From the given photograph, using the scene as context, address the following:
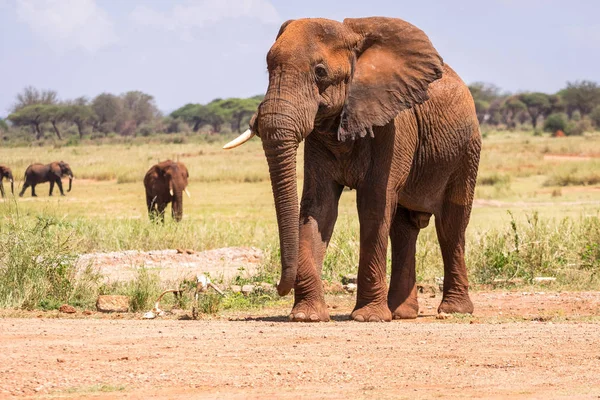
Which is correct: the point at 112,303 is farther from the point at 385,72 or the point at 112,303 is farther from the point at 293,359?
the point at 293,359

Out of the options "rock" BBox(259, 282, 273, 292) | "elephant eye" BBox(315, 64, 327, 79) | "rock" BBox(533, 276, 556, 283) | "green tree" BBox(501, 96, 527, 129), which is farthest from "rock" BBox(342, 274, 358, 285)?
"green tree" BBox(501, 96, 527, 129)

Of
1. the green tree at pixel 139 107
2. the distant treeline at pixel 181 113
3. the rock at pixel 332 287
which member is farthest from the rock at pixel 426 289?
the green tree at pixel 139 107

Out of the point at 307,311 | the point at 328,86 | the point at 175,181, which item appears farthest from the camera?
the point at 175,181

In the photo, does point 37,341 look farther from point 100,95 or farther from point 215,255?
point 100,95

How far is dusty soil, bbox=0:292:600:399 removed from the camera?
5.72 metres

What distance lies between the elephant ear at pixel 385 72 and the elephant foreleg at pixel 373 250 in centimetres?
58

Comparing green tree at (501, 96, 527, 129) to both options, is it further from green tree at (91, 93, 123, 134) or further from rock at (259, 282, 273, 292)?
rock at (259, 282, 273, 292)

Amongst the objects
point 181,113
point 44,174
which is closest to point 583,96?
point 181,113

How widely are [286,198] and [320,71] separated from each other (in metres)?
1.01

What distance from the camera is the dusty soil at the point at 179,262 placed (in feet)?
40.4

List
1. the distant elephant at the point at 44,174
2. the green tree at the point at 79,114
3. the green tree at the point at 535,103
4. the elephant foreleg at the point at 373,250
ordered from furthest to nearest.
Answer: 1. the green tree at the point at 535,103
2. the green tree at the point at 79,114
3. the distant elephant at the point at 44,174
4. the elephant foreleg at the point at 373,250

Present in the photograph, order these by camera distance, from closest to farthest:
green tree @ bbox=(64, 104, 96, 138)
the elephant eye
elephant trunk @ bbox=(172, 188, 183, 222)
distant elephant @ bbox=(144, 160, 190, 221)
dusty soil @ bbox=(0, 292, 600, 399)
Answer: dusty soil @ bbox=(0, 292, 600, 399), the elephant eye, elephant trunk @ bbox=(172, 188, 183, 222), distant elephant @ bbox=(144, 160, 190, 221), green tree @ bbox=(64, 104, 96, 138)

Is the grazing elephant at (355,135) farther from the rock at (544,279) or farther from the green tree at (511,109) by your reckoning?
the green tree at (511,109)

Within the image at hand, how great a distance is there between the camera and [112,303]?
384 inches
